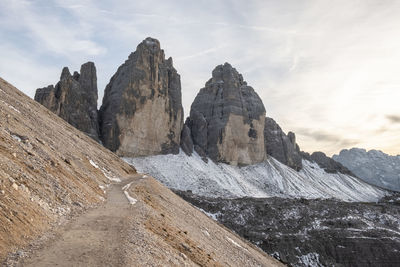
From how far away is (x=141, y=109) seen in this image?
8112cm

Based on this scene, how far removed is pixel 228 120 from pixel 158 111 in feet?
99.2

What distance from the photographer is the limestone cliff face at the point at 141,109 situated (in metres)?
77.9

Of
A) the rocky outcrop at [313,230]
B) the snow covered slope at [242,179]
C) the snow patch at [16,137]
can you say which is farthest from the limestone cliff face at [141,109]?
the snow patch at [16,137]

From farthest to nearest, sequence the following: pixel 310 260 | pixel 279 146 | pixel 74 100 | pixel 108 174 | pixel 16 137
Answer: pixel 279 146 < pixel 74 100 < pixel 310 260 < pixel 108 174 < pixel 16 137

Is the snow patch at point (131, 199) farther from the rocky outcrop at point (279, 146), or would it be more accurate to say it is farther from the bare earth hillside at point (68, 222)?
the rocky outcrop at point (279, 146)

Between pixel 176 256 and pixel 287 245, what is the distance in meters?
35.9

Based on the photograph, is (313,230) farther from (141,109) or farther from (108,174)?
(141,109)

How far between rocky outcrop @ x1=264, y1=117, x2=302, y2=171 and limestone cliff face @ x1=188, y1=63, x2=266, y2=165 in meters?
15.5

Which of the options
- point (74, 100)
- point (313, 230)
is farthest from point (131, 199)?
point (74, 100)

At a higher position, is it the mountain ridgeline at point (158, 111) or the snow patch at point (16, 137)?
the mountain ridgeline at point (158, 111)

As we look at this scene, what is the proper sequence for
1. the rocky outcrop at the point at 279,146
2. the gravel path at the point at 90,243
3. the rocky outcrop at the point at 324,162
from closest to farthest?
1. the gravel path at the point at 90,243
2. the rocky outcrop at the point at 279,146
3. the rocky outcrop at the point at 324,162

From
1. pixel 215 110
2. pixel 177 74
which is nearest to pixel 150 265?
pixel 177 74

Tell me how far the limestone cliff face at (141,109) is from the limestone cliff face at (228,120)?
1542 centimetres

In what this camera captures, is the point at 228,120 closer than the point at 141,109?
No
